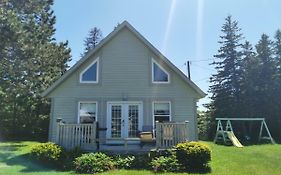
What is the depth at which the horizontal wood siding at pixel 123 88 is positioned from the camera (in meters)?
15.7

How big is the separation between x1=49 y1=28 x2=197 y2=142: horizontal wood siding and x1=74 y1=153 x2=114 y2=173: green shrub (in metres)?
3.92


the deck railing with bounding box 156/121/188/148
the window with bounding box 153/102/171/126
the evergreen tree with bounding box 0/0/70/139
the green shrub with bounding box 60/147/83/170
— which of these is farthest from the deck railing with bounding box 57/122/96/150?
the evergreen tree with bounding box 0/0/70/139

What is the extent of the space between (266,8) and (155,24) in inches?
212

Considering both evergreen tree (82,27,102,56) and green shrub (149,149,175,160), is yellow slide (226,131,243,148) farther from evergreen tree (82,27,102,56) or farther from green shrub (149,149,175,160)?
evergreen tree (82,27,102,56)

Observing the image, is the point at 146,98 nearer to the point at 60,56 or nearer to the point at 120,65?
the point at 120,65

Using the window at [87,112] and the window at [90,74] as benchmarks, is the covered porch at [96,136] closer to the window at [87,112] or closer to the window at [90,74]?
the window at [87,112]

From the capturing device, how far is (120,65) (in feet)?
53.1

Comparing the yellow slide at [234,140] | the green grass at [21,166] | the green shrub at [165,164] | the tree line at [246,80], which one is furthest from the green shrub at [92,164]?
the tree line at [246,80]

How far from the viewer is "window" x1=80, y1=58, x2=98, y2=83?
15977 mm

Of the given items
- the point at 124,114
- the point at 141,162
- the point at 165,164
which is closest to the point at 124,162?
the point at 141,162

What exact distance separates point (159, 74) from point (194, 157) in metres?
5.90

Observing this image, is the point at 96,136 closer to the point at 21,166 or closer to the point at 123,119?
the point at 123,119

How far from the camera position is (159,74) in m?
16.2

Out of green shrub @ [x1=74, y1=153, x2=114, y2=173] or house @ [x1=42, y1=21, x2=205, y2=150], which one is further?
house @ [x1=42, y1=21, x2=205, y2=150]
